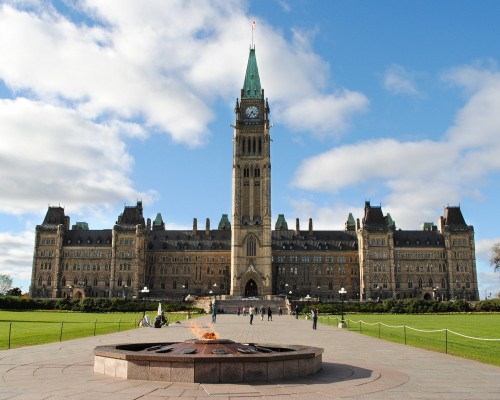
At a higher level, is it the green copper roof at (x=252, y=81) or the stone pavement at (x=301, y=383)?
the green copper roof at (x=252, y=81)

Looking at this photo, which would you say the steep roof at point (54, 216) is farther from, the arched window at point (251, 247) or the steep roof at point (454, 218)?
the steep roof at point (454, 218)

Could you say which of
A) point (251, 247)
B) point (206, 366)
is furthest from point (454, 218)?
point (206, 366)

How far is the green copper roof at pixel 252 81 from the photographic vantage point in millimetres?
124062

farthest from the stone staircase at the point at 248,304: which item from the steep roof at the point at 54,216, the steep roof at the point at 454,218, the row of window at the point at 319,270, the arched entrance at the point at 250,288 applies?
the steep roof at the point at 54,216

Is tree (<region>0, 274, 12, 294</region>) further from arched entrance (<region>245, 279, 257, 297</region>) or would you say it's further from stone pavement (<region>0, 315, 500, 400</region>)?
stone pavement (<region>0, 315, 500, 400</region>)

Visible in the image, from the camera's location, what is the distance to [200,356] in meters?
15.0

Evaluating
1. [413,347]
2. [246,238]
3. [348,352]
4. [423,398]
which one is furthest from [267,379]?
[246,238]

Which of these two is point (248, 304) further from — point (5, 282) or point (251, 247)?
point (5, 282)

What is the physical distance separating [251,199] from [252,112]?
2015cm

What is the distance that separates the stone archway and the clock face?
120 feet

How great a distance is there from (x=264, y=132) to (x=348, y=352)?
9835cm

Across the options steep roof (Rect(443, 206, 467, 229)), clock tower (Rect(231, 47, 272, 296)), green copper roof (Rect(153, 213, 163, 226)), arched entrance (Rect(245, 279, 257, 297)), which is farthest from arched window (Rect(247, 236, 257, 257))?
steep roof (Rect(443, 206, 467, 229))

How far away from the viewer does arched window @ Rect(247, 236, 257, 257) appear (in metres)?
115

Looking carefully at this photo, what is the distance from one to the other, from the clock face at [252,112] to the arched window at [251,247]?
2758 cm
